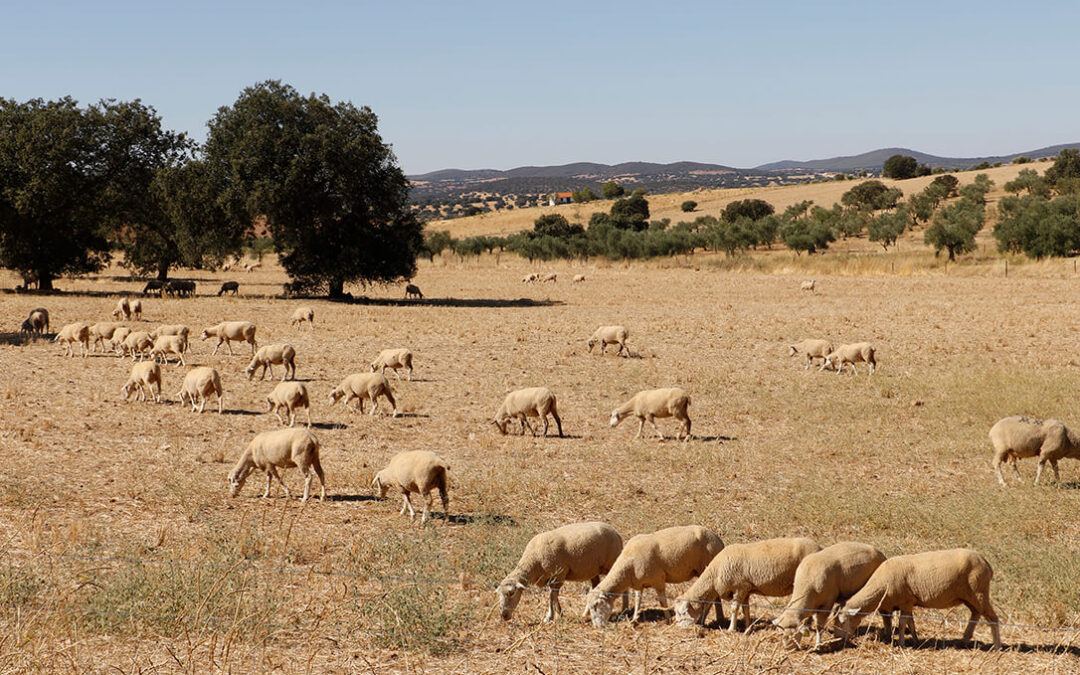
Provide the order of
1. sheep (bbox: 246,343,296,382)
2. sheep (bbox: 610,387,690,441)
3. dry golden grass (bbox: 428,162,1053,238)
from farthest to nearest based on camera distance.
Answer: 1. dry golden grass (bbox: 428,162,1053,238)
2. sheep (bbox: 246,343,296,382)
3. sheep (bbox: 610,387,690,441)

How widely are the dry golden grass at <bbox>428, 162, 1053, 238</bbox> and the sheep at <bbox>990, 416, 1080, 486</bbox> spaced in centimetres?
11075

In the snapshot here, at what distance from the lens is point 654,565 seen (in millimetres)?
9102

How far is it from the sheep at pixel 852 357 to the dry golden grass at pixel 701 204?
329 ft

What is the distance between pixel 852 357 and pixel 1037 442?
10.1 meters

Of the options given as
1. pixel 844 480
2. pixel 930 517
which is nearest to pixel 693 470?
pixel 844 480

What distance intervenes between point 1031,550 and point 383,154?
137ft

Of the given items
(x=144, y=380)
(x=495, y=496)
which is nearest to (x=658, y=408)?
(x=495, y=496)

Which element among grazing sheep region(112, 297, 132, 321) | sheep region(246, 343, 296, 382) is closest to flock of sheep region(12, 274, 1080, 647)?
sheep region(246, 343, 296, 382)

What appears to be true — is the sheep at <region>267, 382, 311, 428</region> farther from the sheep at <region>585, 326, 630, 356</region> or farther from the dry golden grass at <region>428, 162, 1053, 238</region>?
the dry golden grass at <region>428, 162, 1053, 238</region>

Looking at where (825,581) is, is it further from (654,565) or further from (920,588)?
(654,565)

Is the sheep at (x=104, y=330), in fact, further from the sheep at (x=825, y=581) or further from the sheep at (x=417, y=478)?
the sheep at (x=825, y=581)

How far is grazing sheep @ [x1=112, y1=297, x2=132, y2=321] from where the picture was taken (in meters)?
34.2

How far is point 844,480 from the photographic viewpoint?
15.2 metres

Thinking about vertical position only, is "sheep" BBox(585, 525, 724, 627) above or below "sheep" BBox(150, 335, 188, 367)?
below
